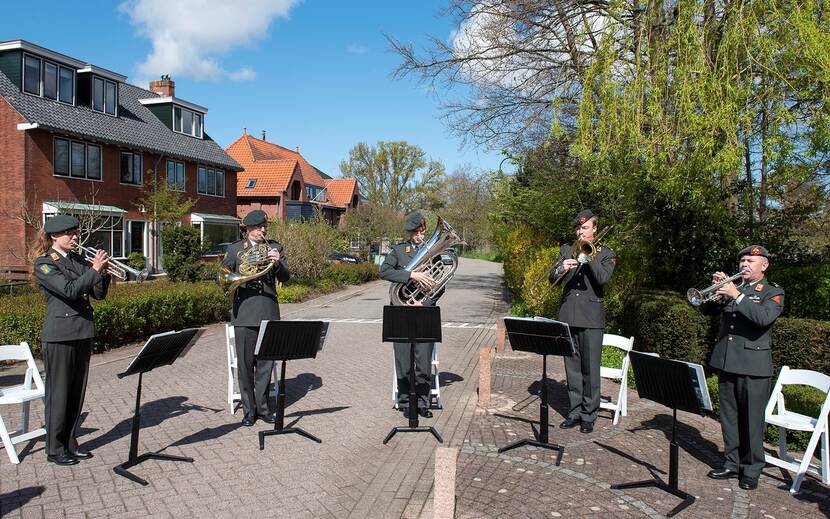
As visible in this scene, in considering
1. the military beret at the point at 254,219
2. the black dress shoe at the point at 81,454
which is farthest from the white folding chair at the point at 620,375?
the black dress shoe at the point at 81,454

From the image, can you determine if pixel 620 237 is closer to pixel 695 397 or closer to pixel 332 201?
pixel 695 397

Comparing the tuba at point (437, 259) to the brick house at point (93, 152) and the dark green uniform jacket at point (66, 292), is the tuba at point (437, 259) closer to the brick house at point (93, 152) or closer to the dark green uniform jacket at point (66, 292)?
the dark green uniform jacket at point (66, 292)

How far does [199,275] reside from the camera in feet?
58.4

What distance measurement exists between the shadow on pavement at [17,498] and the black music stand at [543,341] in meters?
4.08

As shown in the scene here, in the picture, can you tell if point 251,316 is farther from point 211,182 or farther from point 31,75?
point 211,182

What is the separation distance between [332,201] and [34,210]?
37711mm

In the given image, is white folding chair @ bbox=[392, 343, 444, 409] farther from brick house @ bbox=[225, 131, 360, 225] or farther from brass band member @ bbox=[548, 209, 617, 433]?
brick house @ bbox=[225, 131, 360, 225]

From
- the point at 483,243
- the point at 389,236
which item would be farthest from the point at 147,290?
the point at 483,243

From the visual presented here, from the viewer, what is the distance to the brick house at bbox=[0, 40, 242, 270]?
22031 mm

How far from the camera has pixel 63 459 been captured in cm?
548

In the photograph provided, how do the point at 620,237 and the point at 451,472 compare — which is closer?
the point at 451,472

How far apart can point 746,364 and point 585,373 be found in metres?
1.74

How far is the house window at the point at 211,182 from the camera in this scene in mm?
32500

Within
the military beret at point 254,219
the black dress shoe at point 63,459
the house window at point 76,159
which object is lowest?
the black dress shoe at point 63,459
